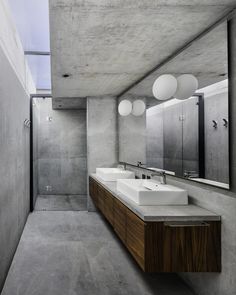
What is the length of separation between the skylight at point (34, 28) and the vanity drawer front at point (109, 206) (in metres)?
2.21

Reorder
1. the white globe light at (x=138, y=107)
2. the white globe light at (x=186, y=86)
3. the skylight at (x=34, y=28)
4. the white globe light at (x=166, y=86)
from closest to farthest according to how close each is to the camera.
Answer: the white globe light at (x=186, y=86)
the white globe light at (x=166, y=86)
the skylight at (x=34, y=28)
the white globe light at (x=138, y=107)

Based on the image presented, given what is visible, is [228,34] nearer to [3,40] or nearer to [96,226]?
[3,40]

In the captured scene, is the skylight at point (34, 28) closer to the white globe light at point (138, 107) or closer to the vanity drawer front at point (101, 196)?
the white globe light at point (138, 107)

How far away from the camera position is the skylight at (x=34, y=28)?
11.3 ft

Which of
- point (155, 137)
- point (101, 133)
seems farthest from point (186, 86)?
point (101, 133)

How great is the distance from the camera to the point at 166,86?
3.23 metres

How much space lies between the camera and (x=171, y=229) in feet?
7.22

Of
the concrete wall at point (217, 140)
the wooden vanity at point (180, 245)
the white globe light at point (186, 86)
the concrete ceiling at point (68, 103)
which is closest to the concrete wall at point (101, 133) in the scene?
the concrete ceiling at point (68, 103)

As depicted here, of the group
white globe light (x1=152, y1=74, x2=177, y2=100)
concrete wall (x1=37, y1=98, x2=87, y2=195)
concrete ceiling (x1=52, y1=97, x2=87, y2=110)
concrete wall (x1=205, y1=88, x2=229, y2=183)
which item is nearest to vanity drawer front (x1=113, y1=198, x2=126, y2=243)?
concrete wall (x1=205, y1=88, x2=229, y2=183)

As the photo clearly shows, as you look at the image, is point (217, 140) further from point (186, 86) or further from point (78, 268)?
point (78, 268)

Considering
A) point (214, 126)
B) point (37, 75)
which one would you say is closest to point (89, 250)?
point (214, 126)

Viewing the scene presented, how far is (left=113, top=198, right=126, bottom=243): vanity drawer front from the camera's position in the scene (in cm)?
286

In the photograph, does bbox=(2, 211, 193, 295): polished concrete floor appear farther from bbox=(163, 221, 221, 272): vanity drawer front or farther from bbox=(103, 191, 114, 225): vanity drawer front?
bbox=(163, 221, 221, 272): vanity drawer front

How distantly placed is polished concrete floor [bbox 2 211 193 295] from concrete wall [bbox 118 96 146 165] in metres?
1.17
